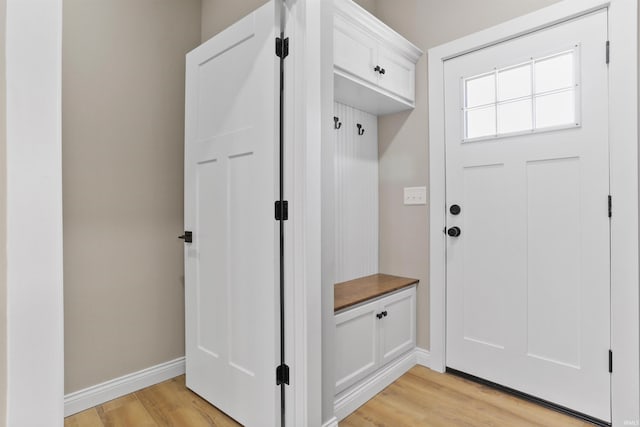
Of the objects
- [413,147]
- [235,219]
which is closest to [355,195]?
[413,147]

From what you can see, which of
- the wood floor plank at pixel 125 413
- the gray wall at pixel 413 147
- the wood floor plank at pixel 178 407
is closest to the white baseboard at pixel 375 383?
the gray wall at pixel 413 147

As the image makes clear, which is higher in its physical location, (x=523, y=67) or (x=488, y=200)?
(x=523, y=67)

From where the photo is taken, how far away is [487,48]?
200cm

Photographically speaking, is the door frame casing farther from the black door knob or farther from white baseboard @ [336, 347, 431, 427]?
white baseboard @ [336, 347, 431, 427]

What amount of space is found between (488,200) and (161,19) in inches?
91.7

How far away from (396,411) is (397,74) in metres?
2.04

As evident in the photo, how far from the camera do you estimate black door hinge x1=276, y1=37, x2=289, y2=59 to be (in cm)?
146

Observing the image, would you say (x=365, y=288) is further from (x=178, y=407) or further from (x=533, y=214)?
(x=178, y=407)

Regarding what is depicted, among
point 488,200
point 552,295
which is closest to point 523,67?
point 488,200

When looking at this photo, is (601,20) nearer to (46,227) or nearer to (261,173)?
(261,173)

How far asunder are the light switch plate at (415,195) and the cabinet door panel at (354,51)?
0.79 m

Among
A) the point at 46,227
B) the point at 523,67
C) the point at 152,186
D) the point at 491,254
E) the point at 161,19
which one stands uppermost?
the point at 161,19

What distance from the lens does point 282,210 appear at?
1465 millimetres

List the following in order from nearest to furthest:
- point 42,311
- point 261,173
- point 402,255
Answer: point 42,311, point 261,173, point 402,255
